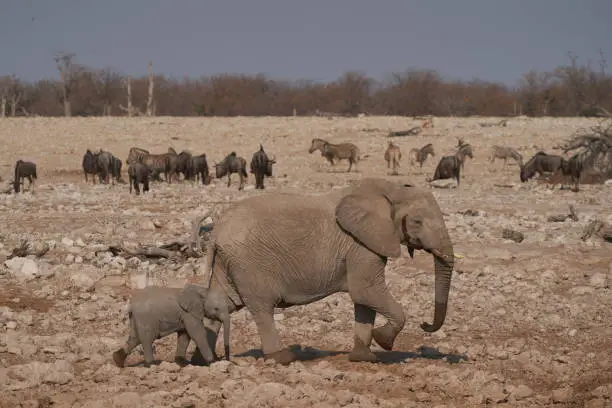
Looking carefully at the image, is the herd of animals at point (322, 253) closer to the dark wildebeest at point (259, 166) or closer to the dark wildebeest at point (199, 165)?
the dark wildebeest at point (259, 166)

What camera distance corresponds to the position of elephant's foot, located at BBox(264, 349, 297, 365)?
23.4ft

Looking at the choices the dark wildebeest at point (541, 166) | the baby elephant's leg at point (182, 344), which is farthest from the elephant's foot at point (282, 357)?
the dark wildebeest at point (541, 166)

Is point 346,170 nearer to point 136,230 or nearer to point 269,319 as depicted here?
point 136,230

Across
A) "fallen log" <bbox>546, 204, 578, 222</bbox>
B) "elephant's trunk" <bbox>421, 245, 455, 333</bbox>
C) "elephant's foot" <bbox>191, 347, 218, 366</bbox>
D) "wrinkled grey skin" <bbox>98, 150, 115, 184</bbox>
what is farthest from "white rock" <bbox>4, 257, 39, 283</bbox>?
"wrinkled grey skin" <bbox>98, 150, 115, 184</bbox>

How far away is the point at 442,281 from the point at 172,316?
217 cm

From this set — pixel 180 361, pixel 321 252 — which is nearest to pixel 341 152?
pixel 321 252

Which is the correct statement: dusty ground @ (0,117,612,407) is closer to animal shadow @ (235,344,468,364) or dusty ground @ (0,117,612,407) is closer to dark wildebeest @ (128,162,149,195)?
animal shadow @ (235,344,468,364)

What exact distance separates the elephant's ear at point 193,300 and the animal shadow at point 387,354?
1.10 meters

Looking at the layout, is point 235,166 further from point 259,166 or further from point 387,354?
point 387,354

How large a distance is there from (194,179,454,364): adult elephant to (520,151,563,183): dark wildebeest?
19.5m

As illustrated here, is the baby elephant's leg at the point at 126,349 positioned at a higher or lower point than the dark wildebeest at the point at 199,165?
lower

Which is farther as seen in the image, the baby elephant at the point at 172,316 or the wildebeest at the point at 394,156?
the wildebeest at the point at 394,156

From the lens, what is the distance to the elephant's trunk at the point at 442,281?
7.31 metres

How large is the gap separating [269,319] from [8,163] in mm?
26383
